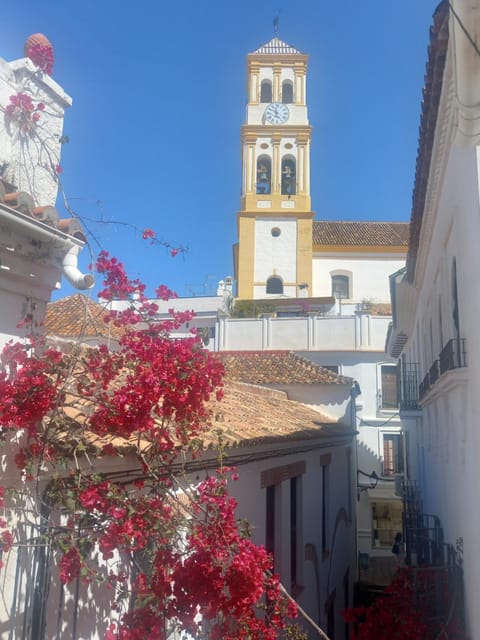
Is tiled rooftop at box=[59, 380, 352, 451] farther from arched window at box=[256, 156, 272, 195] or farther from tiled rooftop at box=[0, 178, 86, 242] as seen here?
arched window at box=[256, 156, 272, 195]

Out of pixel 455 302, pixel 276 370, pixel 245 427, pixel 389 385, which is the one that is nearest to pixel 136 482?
pixel 245 427

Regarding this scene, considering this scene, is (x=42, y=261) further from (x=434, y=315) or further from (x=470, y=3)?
(x=434, y=315)

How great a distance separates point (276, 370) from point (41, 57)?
12.4 m

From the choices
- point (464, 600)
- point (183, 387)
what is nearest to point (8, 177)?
point (183, 387)

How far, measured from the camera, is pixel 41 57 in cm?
450

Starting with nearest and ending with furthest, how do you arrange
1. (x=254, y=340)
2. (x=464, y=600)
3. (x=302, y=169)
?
(x=464, y=600) < (x=254, y=340) < (x=302, y=169)

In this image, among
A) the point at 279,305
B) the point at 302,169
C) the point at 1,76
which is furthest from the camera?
the point at 302,169

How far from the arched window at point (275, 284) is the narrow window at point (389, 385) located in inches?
451

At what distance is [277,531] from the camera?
8422mm

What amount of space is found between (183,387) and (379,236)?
3449 cm

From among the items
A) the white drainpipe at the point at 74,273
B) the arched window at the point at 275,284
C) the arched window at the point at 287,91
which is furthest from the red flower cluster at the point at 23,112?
the arched window at the point at 287,91

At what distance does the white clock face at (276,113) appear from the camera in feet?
118

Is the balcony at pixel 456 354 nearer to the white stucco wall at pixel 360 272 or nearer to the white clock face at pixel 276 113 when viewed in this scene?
the white stucco wall at pixel 360 272

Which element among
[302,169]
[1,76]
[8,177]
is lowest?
[8,177]
